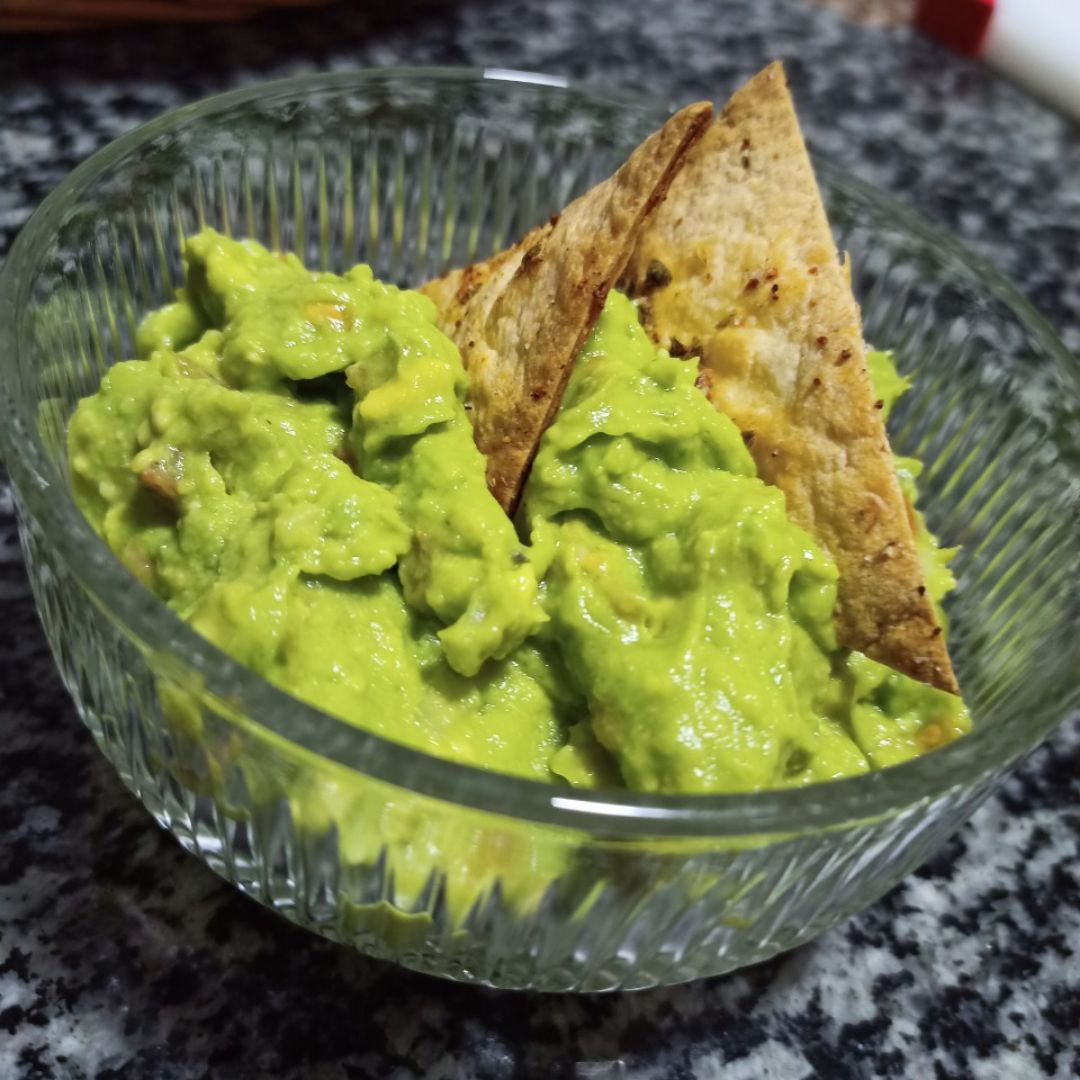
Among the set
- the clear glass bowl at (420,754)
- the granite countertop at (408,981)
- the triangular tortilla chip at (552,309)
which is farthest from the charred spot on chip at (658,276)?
the granite countertop at (408,981)

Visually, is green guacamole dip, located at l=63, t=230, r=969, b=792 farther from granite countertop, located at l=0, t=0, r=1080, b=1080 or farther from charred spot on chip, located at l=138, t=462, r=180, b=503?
granite countertop, located at l=0, t=0, r=1080, b=1080

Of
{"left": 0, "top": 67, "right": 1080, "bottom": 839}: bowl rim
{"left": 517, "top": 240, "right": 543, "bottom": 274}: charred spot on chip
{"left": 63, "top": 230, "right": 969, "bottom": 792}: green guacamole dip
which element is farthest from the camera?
{"left": 517, "top": 240, "right": 543, "bottom": 274}: charred spot on chip

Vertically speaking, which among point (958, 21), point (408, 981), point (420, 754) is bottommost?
point (408, 981)

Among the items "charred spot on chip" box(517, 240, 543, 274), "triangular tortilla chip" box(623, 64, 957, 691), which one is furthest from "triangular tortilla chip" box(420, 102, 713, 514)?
"triangular tortilla chip" box(623, 64, 957, 691)

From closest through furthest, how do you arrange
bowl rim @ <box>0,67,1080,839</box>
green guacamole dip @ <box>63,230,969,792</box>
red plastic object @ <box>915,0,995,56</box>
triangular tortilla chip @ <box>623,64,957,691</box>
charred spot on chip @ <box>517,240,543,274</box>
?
bowl rim @ <box>0,67,1080,839</box>, green guacamole dip @ <box>63,230,969,792</box>, triangular tortilla chip @ <box>623,64,957,691</box>, charred spot on chip @ <box>517,240,543,274</box>, red plastic object @ <box>915,0,995,56</box>

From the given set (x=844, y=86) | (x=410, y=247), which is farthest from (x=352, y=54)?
(x=844, y=86)

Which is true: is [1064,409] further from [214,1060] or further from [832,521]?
[214,1060]

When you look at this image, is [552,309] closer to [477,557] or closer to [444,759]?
[477,557]

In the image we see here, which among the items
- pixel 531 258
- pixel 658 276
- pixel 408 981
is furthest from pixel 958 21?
pixel 408 981
